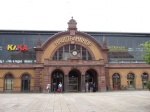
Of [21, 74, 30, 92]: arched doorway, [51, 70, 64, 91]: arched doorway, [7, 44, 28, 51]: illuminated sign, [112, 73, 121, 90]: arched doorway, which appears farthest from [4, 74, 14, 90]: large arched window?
[112, 73, 121, 90]: arched doorway

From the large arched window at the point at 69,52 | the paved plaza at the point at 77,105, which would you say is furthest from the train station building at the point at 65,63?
the paved plaza at the point at 77,105

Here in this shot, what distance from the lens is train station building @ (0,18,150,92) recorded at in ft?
139

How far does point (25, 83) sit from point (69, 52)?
32.0ft

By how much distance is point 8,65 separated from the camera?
Result: 1789 inches

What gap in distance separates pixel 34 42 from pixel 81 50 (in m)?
10.3

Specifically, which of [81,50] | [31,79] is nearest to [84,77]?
[81,50]

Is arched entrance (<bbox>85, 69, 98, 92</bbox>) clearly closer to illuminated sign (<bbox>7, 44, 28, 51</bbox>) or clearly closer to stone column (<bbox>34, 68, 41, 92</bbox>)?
stone column (<bbox>34, 68, 41, 92</bbox>)

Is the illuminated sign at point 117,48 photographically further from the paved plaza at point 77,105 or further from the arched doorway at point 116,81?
the paved plaza at point 77,105

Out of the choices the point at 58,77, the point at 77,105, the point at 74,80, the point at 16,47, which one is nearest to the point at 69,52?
the point at 58,77

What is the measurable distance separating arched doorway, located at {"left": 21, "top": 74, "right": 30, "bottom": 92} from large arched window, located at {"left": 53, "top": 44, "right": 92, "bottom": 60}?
613 centimetres

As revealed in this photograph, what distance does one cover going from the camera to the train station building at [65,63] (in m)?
42.4

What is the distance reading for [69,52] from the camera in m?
45.8

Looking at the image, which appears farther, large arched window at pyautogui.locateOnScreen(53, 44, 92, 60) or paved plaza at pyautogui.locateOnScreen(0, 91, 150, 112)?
large arched window at pyautogui.locateOnScreen(53, 44, 92, 60)

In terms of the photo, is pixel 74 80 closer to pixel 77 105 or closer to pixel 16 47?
pixel 16 47
